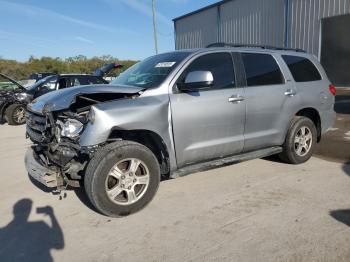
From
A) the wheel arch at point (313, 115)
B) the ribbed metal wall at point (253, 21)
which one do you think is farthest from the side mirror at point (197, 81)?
the ribbed metal wall at point (253, 21)

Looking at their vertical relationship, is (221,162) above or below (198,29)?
below

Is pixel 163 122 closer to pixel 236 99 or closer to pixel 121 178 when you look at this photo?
pixel 121 178

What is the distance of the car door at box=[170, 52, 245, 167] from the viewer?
420 cm

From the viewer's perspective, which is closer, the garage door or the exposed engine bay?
the exposed engine bay

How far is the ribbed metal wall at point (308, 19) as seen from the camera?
1864cm

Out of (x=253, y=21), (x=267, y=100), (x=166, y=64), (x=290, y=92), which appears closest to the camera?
(x=166, y=64)

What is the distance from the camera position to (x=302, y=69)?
18.8ft

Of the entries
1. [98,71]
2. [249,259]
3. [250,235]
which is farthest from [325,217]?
[98,71]

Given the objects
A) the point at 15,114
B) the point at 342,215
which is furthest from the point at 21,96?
the point at 342,215

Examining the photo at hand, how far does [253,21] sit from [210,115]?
20.4 metres

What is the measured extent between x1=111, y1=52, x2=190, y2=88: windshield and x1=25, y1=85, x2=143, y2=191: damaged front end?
0.42 m

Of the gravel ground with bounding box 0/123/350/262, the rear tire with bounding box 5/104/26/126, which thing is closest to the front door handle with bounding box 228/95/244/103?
the gravel ground with bounding box 0/123/350/262

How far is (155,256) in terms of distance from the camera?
3057 millimetres

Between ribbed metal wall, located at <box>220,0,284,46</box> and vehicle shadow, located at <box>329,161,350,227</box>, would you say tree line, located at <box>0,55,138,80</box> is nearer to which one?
ribbed metal wall, located at <box>220,0,284,46</box>
